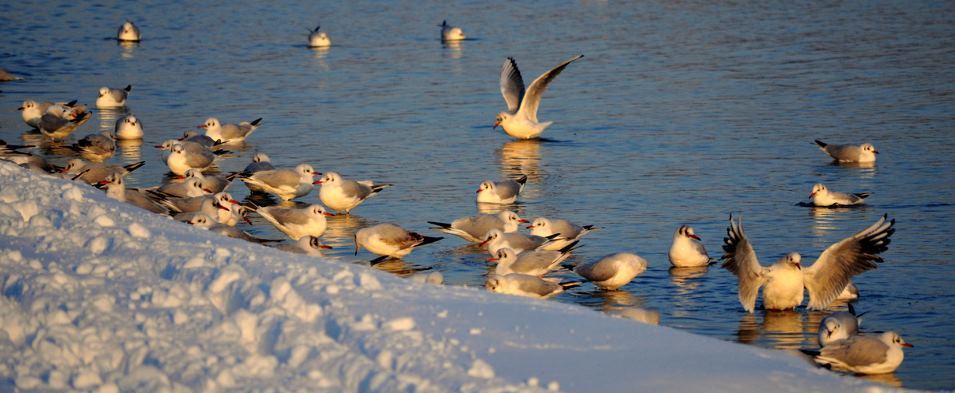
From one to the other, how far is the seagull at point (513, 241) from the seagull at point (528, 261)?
0.64 metres

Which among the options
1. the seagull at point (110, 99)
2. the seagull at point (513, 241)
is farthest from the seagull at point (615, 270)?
the seagull at point (110, 99)

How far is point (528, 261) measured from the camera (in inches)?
455

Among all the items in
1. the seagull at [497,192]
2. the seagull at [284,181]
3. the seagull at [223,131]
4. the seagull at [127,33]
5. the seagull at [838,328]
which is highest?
the seagull at [838,328]

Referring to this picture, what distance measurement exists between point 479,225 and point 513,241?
0.69 m

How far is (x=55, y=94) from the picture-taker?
24.8 m

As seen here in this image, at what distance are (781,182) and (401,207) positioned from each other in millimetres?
4481

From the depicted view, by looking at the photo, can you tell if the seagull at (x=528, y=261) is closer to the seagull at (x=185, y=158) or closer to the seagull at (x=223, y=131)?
the seagull at (x=185, y=158)

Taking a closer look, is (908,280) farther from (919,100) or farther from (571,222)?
(919,100)

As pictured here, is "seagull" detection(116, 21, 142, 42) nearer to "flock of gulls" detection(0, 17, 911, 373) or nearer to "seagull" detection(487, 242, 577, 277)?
"flock of gulls" detection(0, 17, 911, 373)

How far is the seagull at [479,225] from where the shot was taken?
13.2 metres

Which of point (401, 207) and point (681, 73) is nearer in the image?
point (401, 207)

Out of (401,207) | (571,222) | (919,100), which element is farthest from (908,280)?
(919,100)

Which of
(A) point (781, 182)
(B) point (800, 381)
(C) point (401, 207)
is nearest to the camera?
(B) point (800, 381)

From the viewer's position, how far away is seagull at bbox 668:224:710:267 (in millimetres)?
11906
